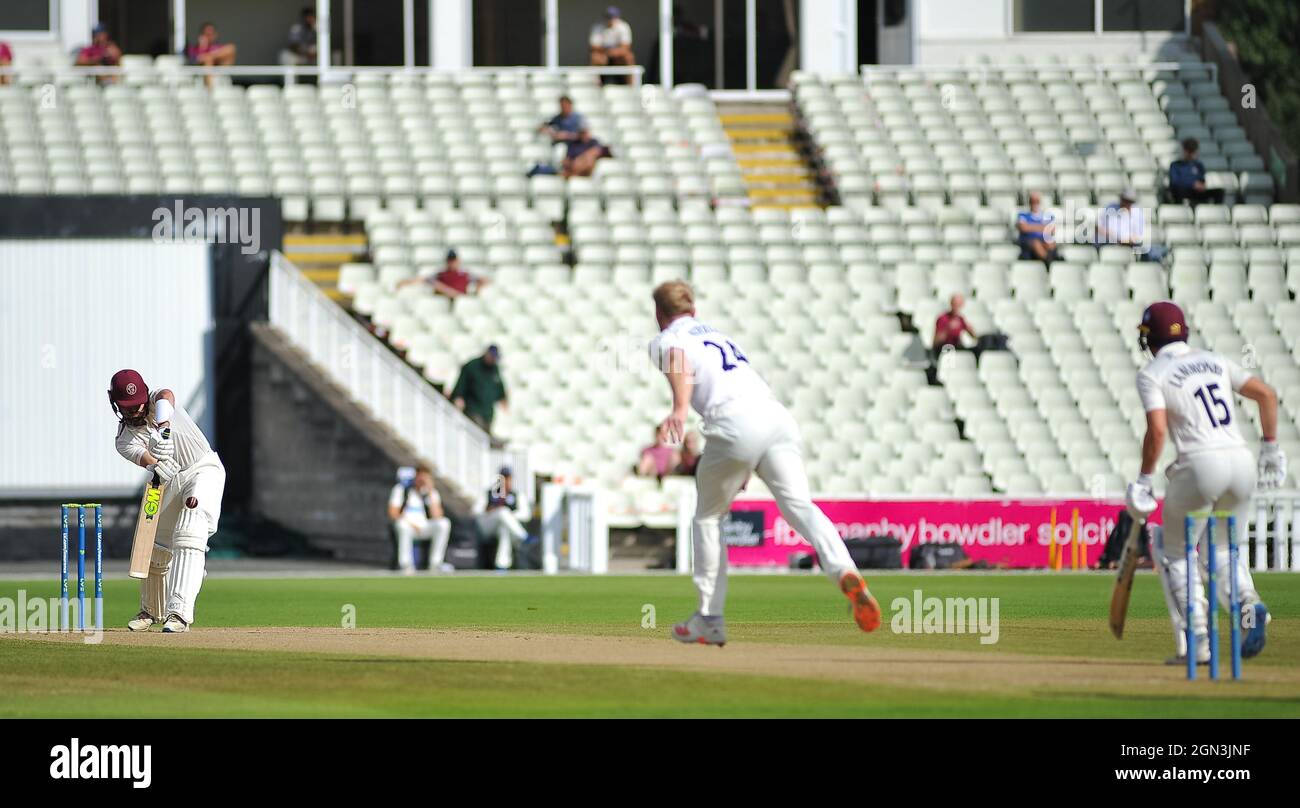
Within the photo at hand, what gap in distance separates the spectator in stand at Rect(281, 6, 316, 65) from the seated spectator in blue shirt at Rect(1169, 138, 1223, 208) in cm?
1438

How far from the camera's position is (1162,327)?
35.3 ft

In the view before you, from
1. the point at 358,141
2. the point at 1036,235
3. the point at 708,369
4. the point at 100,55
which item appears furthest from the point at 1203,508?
the point at 100,55

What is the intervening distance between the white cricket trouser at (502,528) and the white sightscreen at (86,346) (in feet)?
14.9

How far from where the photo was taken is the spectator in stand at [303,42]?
112ft

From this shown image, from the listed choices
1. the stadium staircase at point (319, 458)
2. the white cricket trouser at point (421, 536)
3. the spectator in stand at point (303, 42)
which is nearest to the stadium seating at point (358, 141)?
the spectator in stand at point (303, 42)

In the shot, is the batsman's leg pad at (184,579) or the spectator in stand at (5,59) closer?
the batsman's leg pad at (184,579)

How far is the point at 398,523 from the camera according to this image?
75.8ft

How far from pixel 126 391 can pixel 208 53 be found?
21739 mm

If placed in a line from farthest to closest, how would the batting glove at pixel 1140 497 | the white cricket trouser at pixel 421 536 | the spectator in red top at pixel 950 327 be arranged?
the spectator in red top at pixel 950 327 < the white cricket trouser at pixel 421 536 < the batting glove at pixel 1140 497

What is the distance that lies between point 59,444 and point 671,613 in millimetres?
12523

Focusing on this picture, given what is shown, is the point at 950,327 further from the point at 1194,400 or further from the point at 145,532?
the point at 1194,400

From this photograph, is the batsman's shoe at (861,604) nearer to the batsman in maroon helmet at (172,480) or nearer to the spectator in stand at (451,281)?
the batsman in maroon helmet at (172,480)
